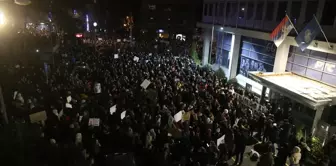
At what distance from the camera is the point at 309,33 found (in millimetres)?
13211

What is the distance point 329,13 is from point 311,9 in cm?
146

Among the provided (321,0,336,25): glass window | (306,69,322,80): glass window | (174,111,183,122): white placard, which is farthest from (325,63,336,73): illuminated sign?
(174,111,183,122): white placard

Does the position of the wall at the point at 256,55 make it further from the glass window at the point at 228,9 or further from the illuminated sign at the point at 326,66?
the glass window at the point at 228,9

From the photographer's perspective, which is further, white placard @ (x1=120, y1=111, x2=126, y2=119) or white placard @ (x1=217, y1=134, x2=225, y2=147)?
white placard @ (x1=120, y1=111, x2=126, y2=119)

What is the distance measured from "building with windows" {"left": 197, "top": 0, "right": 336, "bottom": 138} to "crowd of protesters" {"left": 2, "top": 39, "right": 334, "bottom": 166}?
11.0ft

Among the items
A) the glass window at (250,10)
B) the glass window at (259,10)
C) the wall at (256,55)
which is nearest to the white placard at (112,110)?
the wall at (256,55)

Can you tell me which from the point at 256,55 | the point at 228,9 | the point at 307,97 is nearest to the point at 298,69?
the point at 256,55

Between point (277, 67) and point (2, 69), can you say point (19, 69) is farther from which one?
point (277, 67)

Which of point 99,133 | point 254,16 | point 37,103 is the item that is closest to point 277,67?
point 254,16

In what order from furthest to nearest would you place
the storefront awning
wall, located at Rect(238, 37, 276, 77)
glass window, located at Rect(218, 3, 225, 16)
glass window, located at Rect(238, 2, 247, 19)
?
1. glass window, located at Rect(218, 3, 225, 16)
2. glass window, located at Rect(238, 2, 247, 19)
3. wall, located at Rect(238, 37, 276, 77)
4. the storefront awning

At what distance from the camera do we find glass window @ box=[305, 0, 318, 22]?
15653 mm

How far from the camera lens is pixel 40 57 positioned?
958 inches

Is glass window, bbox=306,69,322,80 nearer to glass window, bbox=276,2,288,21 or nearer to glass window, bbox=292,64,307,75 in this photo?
glass window, bbox=292,64,307,75

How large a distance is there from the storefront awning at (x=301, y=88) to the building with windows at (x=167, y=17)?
32663 millimetres
